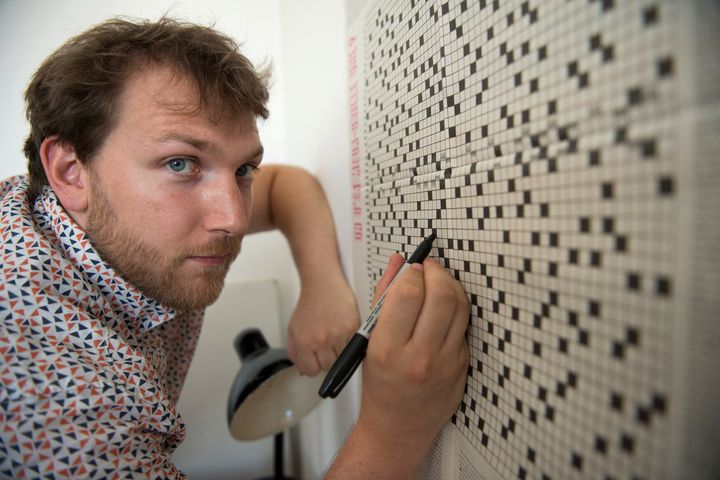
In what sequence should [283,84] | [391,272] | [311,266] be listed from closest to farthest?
[391,272] → [311,266] → [283,84]

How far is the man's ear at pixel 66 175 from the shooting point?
2.38 ft

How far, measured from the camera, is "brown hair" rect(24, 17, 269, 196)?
27.0 inches

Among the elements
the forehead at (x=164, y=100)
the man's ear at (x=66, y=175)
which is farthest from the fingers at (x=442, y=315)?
the man's ear at (x=66, y=175)

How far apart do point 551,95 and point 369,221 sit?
452mm

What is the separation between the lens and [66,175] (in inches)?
29.1

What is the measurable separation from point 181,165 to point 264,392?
0.60m

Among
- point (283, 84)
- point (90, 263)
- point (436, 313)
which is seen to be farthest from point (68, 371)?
point (283, 84)

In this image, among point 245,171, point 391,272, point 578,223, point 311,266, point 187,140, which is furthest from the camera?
point 311,266

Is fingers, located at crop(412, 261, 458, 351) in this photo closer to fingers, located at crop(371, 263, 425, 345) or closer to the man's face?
fingers, located at crop(371, 263, 425, 345)

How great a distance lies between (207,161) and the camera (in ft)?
2.27

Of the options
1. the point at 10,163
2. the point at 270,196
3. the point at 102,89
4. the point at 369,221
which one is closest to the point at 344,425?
the point at 369,221

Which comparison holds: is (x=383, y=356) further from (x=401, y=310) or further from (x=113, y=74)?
(x=113, y=74)

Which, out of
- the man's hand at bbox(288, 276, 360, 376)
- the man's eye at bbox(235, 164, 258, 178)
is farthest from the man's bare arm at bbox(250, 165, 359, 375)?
the man's eye at bbox(235, 164, 258, 178)

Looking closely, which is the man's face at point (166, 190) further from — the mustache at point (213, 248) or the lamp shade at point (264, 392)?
the lamp shade at point (264, 392)
